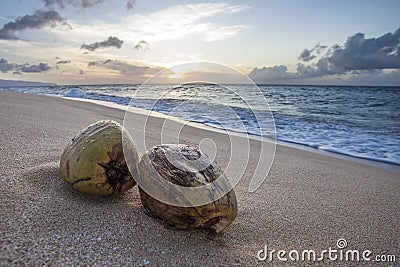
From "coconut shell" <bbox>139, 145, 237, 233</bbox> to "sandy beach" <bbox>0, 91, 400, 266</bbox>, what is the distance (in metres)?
0.10

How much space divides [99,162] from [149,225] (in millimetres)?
450

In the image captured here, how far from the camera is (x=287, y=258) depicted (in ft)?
5.06

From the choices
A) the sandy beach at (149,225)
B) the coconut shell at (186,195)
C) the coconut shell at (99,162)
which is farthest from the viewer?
the coconut shell at (99,162)

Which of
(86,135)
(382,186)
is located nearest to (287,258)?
A: (86,135)

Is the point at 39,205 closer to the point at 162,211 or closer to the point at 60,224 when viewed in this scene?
the point at 60,224

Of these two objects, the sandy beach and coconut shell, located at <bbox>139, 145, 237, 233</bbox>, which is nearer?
the sandy beach

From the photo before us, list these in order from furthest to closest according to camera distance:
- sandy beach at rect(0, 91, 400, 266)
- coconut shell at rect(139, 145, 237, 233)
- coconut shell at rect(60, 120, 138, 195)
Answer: coconut shell at rect(60, 120, 138, 195), coconut shell at rect(139, 145, 237, 233), sandy beach at rect(0, 91, 400, 266)

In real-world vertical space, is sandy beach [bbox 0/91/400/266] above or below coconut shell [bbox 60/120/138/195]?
below

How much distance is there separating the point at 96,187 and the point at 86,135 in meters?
0.32

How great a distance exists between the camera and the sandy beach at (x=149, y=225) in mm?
1239

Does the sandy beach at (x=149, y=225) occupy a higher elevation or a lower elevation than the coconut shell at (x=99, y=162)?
lower

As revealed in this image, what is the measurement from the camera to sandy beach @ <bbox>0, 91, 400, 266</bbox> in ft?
4.07

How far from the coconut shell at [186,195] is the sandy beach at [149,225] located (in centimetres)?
10

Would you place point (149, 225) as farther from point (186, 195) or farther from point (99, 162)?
point (99, 162)
